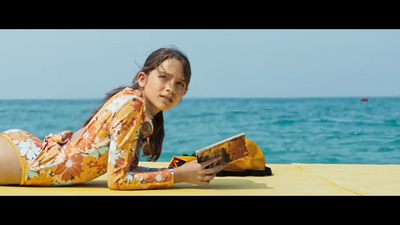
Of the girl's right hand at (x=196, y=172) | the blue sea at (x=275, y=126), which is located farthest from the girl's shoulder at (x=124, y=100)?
the blue sea at (x=275, y=126)

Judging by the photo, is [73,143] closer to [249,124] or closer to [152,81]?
[152,81]

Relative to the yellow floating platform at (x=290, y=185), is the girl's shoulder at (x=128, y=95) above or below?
above

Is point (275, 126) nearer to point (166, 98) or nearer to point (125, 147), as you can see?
point (166, 98)

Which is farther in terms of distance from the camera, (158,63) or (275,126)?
(275,126)

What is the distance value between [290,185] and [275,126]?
15532 millimetres

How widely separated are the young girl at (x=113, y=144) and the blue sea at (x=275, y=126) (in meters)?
9.16

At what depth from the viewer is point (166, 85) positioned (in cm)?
291

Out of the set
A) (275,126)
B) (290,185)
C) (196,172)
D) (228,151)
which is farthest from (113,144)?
(275,126)

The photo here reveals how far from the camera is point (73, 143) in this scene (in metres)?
2.93

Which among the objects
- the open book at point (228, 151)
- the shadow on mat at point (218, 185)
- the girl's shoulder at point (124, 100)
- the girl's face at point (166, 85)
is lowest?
the shadow on mat at point (218, 185)

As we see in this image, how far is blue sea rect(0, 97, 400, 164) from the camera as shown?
12805 millimetres

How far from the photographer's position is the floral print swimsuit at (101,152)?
276 cm

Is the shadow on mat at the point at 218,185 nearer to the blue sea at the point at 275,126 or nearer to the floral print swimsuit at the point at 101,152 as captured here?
the floral print swimsuit at the point at 101,152

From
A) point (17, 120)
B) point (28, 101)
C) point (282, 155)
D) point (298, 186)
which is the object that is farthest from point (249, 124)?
point (298, 186)
